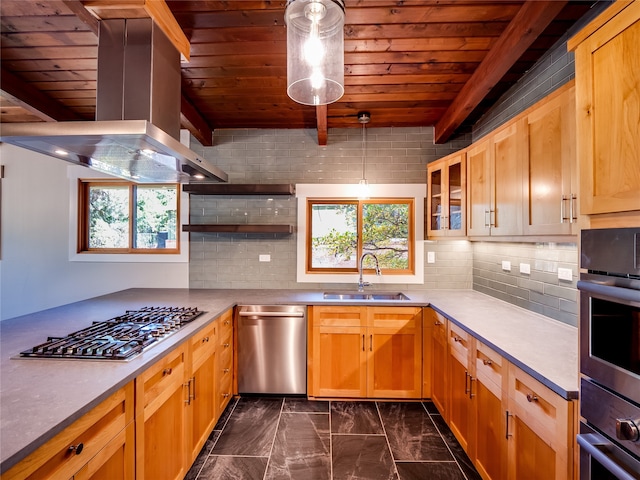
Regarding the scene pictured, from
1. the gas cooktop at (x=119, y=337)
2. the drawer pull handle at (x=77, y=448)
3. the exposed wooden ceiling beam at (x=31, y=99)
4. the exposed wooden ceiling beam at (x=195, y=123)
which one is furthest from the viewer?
the exposed wooden ceiling beam at (x=195, y=123)

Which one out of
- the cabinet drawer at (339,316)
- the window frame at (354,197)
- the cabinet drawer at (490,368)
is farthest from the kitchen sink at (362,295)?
the cabinet drawer at (490,368)

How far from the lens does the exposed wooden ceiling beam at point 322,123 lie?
8.78ft

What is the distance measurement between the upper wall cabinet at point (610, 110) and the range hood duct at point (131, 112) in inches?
68.8

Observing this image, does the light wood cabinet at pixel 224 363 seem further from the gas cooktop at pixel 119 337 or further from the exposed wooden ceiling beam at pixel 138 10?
the exposed wooden ceiling beam at pixel 138 10

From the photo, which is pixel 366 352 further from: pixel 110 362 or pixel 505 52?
pixel 505 52

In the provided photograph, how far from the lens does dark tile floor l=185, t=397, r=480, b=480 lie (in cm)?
188

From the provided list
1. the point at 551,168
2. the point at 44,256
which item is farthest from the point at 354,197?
the point at 44,256

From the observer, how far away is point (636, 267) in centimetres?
85

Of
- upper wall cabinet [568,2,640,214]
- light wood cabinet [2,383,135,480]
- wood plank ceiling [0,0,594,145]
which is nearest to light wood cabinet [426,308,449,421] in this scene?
upper wall cabinet [568,2,640,214]

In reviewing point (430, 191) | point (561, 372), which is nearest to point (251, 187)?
point (430, 191)

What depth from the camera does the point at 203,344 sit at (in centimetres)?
201

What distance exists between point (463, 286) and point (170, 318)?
284cm

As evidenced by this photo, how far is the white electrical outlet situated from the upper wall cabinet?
1.07 metres

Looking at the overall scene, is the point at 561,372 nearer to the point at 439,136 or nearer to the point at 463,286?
the point at 463,286
